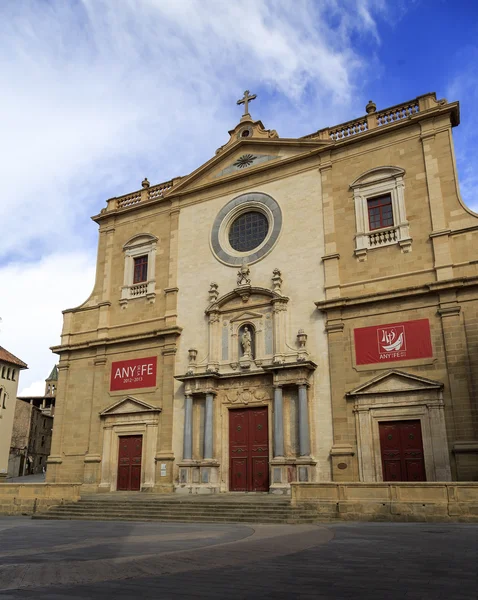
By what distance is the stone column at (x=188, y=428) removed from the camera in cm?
2183

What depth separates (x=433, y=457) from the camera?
1778cm

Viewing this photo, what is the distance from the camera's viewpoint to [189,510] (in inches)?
660

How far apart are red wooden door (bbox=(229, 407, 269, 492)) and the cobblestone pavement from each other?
941cm

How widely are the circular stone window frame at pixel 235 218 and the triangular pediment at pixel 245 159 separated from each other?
4.36 feet

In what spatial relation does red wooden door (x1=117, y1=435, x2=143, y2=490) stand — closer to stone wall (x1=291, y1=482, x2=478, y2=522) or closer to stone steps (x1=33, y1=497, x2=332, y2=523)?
stone steps (x1=33, y1=497, x2=332, y2=523)

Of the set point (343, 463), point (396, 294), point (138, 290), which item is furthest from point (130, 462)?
point (396, 294)

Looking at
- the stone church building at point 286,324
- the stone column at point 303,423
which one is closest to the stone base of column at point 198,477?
the stone church building at point 286,324

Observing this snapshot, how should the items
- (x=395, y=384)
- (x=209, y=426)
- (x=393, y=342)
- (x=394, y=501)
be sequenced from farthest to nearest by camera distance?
(x=209, y=426) → (x=393, y=342) → (x=395, y=384) → (x=394, y=501)

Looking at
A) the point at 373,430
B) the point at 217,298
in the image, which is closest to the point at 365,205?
the point at 217,298

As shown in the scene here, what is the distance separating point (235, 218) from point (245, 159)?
2.86 meters

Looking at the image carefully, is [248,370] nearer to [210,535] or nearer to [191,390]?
[191,390]

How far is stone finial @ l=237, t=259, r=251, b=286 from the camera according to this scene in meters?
23.3

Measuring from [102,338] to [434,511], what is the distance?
678 inches

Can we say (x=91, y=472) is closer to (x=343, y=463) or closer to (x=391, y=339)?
(x=343, y=463)
